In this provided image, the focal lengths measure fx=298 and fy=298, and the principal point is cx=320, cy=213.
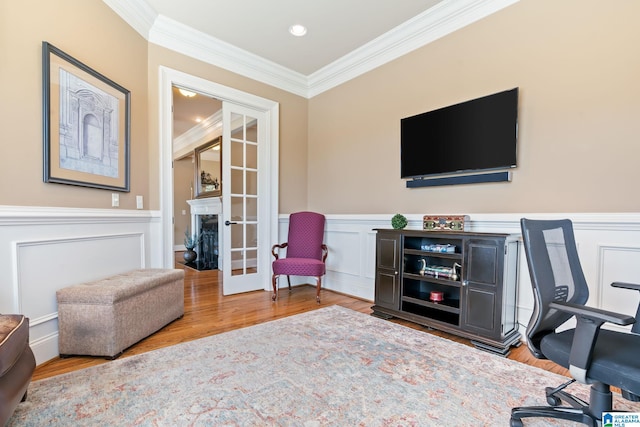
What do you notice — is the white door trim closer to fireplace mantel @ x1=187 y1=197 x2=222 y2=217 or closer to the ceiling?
the ceiling

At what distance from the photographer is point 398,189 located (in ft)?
10.9

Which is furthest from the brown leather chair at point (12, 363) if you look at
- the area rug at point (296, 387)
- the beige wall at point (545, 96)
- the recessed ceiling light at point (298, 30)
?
the recessed ceiling light at point (298, 30)

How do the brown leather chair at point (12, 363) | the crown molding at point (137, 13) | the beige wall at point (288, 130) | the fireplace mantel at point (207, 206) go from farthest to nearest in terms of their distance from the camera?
the fireplace mantel at point (207, 206) → the beige wall at point (288, 130) → the crown molding at point (137, 13) → the brown leather chair at point (12, 363)

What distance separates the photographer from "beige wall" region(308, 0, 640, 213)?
2.02 m

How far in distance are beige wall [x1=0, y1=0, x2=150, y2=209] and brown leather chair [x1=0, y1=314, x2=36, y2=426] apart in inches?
36.0

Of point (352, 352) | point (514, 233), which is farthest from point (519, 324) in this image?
point (352, 352)

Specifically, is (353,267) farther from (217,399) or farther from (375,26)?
(375,26)

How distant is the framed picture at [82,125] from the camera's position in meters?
2.08

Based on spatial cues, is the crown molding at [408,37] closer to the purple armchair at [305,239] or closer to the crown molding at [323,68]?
the crown molding at [323,68]

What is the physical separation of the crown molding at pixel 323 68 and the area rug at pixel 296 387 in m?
2.90

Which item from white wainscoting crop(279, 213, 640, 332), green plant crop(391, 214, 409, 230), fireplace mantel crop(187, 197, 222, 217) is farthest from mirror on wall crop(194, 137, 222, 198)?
green plant crop(391, 214, 409, 230)

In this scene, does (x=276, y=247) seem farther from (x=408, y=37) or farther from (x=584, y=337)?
(x=584, y=337)

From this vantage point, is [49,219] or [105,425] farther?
[49,219]

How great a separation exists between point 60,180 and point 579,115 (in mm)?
3800
